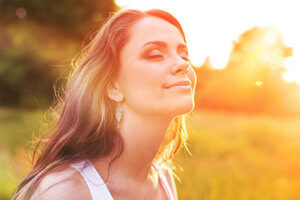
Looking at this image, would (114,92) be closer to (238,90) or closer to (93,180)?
(93,180)

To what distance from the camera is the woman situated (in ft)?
6.07

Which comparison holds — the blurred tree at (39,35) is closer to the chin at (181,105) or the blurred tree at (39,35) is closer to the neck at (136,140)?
the neck at (136,140)

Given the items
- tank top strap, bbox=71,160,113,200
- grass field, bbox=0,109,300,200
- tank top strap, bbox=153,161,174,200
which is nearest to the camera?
tank top strap, bbox=71,160,113,200

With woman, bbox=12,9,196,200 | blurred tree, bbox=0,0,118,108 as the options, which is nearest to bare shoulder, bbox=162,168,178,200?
woman, bbox=12,9,196,200

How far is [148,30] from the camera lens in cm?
204

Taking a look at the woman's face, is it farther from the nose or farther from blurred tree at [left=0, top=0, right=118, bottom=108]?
blurred tree at [left=0, top=0, right=118, bottom=108]

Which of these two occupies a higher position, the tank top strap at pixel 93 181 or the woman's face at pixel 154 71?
the woman's face at pixel 154 71

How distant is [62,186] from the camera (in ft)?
5.62

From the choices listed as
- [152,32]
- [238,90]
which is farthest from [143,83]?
[238,90]

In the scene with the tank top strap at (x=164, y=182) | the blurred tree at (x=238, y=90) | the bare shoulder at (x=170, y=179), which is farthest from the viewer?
the blurred tree at (x=238, y=90)

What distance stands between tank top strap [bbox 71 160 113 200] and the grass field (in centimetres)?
79

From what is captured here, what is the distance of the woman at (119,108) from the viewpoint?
185 centimetres

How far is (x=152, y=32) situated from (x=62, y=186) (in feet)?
3.47

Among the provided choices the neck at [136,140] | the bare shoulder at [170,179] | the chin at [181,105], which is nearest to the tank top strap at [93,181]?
the neck at [136,140]
